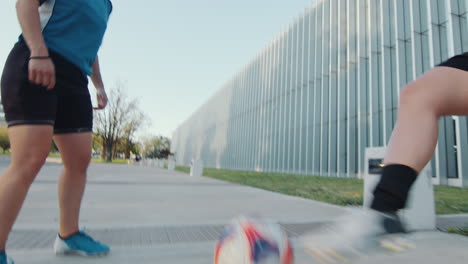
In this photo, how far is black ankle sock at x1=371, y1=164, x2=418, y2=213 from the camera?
1.03 meters

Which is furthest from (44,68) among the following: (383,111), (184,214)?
(383,111)

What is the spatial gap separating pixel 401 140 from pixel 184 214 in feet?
9.18

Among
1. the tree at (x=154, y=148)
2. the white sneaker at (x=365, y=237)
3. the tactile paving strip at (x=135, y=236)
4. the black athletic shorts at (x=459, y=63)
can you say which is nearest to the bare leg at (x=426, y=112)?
the black athletic shorts at (x=459, y=63)

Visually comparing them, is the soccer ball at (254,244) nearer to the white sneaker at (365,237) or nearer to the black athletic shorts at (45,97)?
the white sneaker at (365,237)

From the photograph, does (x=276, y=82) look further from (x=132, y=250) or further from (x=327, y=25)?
(x=132, y=250)

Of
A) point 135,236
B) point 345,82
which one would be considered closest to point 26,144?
point 135,236

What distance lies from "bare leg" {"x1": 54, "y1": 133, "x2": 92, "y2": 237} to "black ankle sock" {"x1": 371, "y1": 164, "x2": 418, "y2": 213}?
1628 millimetres

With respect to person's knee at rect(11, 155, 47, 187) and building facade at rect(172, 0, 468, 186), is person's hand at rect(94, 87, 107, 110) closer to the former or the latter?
person's knee at rect(11, 155, 47, 187)

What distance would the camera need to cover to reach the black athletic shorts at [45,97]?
1.46 metres

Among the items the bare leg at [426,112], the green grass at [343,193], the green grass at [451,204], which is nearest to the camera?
the bare leg at [426,112]

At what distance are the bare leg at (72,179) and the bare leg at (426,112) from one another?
1.68 metres

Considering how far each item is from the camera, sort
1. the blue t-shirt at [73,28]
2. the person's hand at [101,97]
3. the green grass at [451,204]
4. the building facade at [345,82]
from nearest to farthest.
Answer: the blue t-shirt at [73,28] < the person's hand at [101,97] < the green grass at [451,204] < the building facade at [345,82]

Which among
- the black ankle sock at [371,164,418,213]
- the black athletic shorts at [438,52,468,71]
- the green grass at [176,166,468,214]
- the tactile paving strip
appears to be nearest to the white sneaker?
the black ankle sock at [371,164,418,213]

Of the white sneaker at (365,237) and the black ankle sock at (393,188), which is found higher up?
the black ankle sock at (393,188)
